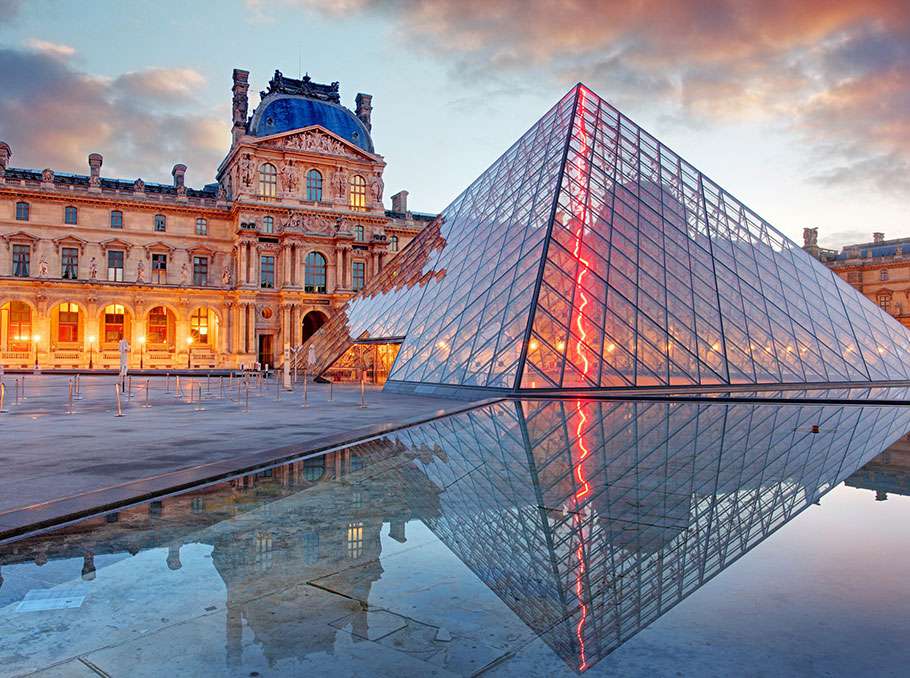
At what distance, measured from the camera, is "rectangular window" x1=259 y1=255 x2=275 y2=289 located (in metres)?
60.2

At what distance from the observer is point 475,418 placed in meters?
15.9

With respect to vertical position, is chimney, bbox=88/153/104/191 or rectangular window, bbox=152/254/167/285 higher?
chimney, bbox=88/153/104/191

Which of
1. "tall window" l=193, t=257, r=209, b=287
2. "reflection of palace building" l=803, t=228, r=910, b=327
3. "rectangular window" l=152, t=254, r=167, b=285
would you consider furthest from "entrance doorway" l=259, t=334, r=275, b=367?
"reflection of palace building" l=803, t=228, r=910, b=327

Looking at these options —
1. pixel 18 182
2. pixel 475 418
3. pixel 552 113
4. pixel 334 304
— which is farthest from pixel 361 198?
pixel 475 418

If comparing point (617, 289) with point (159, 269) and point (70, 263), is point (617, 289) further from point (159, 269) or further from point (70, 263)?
point (70, 263)

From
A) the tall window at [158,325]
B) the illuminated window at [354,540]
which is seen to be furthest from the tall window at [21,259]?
the illuminated window at [354,540]

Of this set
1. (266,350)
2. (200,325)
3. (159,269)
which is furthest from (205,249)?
(266,350)

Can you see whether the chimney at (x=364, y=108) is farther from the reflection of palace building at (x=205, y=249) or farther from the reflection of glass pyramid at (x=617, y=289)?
the reflection of glass pyramid at (x=617, y=289)

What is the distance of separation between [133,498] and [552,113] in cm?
3227

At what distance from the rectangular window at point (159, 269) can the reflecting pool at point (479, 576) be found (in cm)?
5621

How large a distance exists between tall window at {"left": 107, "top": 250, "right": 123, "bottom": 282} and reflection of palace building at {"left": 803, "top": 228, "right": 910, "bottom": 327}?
71252 mm

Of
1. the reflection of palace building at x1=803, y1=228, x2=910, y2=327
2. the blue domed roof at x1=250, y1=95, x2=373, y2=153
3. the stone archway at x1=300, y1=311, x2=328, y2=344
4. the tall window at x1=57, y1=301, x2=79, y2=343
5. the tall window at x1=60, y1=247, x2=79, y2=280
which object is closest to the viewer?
the tall window at x1=60, y1=247, x2=79, y2=280

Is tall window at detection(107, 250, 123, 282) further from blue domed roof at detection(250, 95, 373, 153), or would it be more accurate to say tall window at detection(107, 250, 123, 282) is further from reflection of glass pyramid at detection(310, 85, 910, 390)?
reflection of glass pyramid at detection(310, 85, 910, 390)

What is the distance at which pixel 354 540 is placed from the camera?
219 inches
